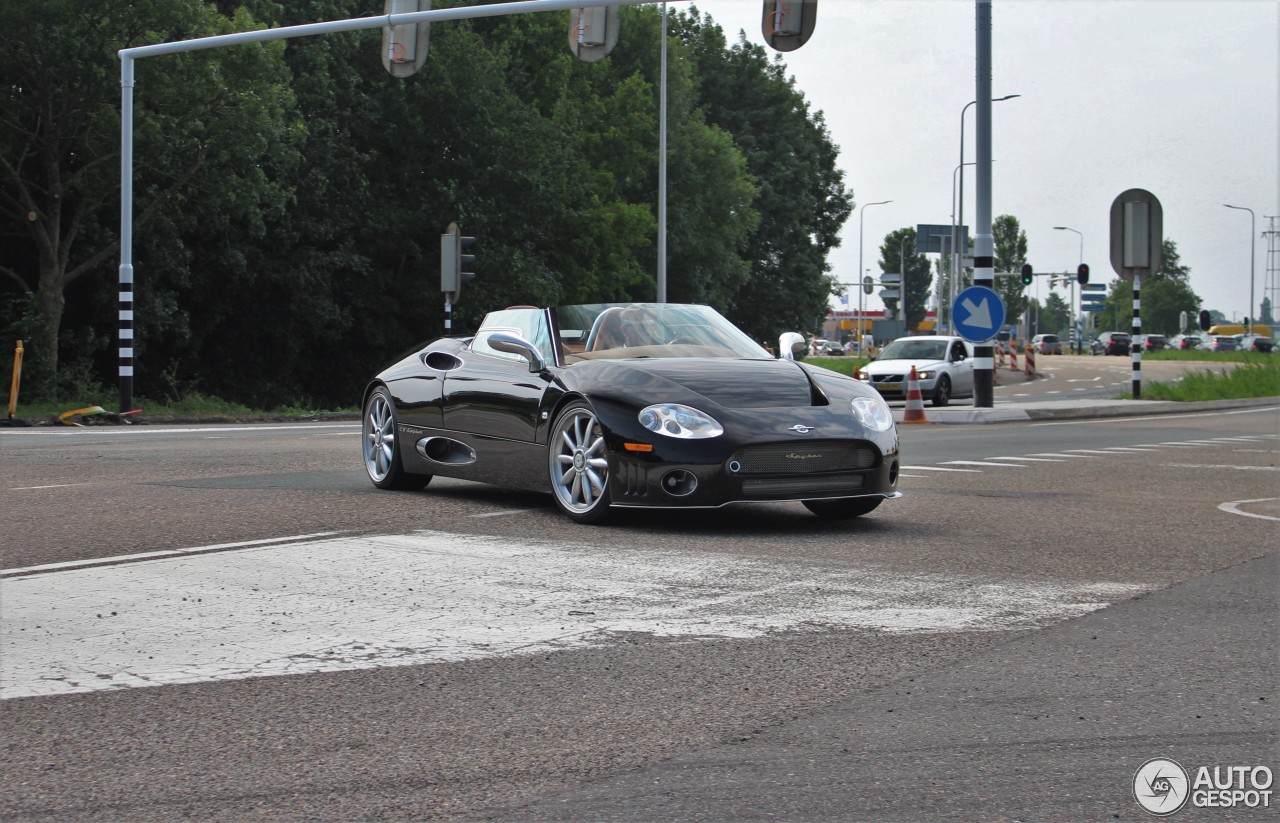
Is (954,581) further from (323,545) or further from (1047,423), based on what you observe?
(1047,423)

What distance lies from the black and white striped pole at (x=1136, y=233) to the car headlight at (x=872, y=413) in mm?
20962

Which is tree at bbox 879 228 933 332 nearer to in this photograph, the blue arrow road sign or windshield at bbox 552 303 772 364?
the blue arrow road sign

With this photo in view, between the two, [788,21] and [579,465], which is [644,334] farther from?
[788,21]

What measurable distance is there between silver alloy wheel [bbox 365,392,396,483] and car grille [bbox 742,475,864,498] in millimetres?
3321

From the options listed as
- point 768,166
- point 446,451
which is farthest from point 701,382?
point 768,166

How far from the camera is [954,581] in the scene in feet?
22.1

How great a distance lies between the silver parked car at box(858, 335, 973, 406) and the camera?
30.1 meters

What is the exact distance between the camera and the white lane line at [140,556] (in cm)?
672

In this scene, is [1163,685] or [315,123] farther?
[315,123]

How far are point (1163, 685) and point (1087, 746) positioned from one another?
818 millimetres

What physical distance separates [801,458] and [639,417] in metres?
0.90

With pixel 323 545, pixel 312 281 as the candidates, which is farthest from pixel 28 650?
pixel 312 281

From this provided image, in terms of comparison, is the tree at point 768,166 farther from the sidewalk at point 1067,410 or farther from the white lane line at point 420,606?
the white lane line at point 420,606

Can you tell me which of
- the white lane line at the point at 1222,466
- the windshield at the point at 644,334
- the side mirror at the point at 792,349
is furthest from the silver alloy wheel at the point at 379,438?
the white lane line at the point at 1222,466
